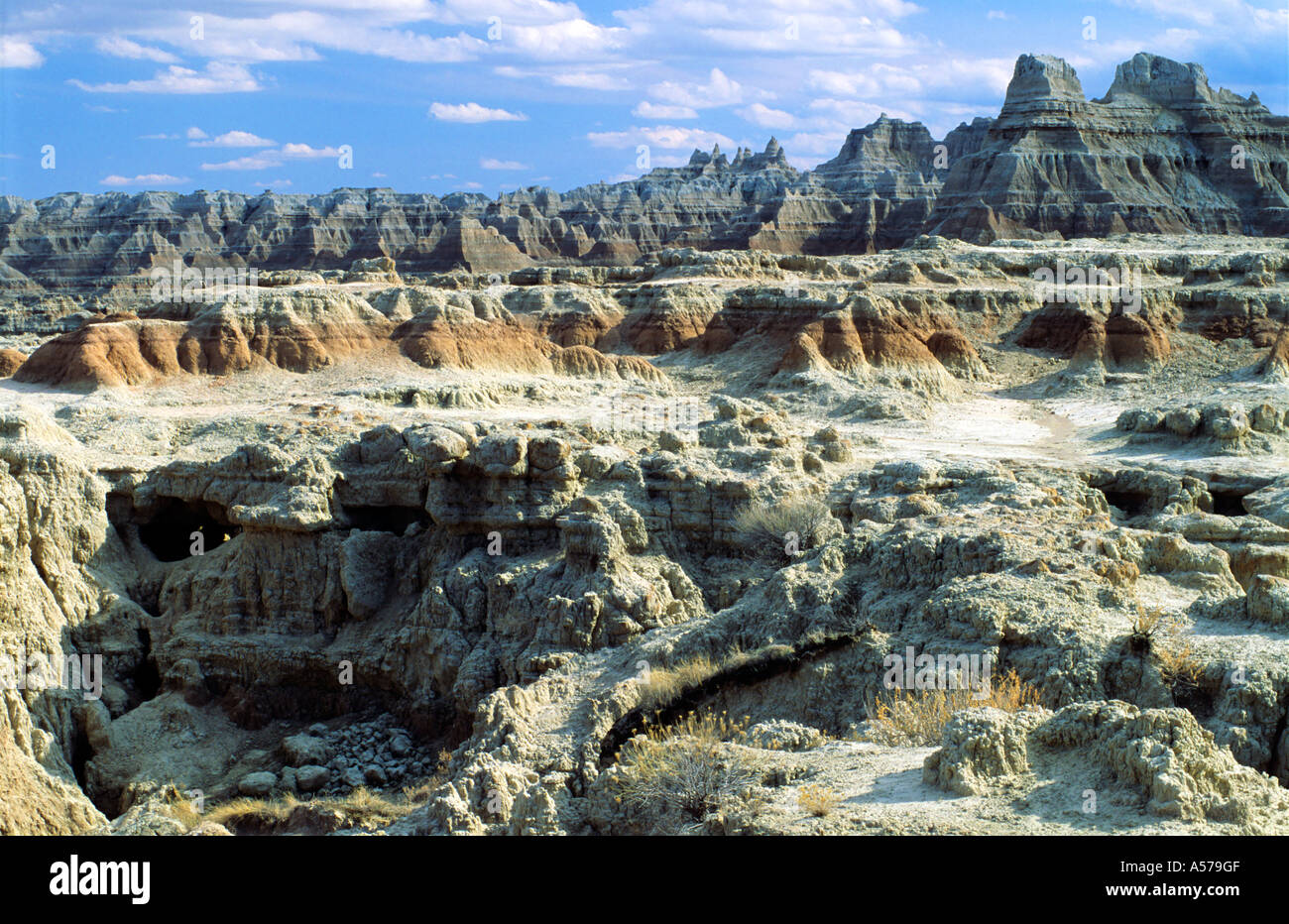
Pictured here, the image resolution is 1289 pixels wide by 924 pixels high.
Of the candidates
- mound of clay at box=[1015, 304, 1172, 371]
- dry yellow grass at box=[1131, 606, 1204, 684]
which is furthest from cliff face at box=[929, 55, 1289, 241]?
dry yellow grass at box=[1131, 606, 1204, 684]

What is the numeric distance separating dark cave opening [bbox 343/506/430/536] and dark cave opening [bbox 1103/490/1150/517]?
41.3ft

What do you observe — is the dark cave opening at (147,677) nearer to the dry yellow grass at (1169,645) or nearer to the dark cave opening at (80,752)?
the dark cave opening at (80,752)

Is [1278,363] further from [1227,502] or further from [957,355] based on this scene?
[1227,502]

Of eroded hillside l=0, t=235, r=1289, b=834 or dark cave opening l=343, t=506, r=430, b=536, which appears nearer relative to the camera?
eroded hillside l=0, t=235, r=1289, b=834

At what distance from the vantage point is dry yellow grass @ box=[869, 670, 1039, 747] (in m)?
11.1

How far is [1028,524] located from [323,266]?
11256 centimetres

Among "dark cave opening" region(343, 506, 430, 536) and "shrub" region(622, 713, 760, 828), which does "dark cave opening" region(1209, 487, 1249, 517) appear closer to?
"dark cave opening" region(343, 506, 430, 536)

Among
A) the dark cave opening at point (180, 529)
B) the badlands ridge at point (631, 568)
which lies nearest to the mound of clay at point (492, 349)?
the badlands ridge at point (631, 568)

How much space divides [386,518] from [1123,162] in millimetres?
78853

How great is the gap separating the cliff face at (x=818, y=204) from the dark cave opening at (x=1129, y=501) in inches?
1905

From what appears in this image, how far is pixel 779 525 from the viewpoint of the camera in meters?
19.3

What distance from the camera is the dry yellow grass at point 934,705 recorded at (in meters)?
11.1

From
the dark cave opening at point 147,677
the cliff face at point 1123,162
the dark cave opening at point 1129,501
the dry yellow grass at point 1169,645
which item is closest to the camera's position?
the dry yellow grass at point 1169,645

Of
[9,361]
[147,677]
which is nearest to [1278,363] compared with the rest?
[147,677]
